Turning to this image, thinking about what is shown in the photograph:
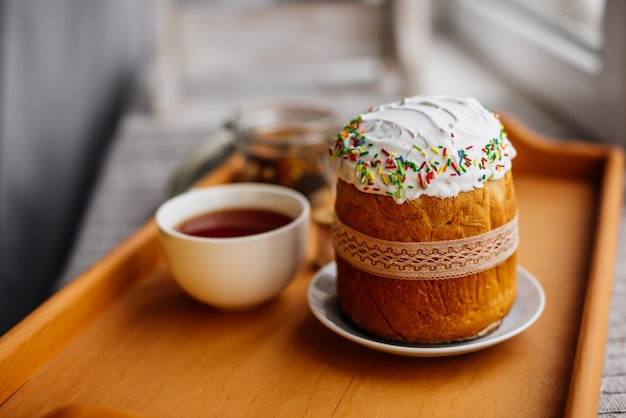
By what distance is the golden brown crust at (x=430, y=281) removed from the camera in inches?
21.8

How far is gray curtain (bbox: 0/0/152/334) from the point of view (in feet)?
3.60

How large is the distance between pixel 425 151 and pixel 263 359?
22 cm

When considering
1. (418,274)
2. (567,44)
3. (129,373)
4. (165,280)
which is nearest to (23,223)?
(165,280)

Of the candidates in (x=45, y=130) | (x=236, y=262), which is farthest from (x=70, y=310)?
(x=45, y=130)

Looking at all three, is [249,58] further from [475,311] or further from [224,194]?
[475,311]

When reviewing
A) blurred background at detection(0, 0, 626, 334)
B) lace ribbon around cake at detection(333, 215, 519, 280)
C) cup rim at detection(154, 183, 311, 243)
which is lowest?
blurred background at detection(0, 0, 626, 334)

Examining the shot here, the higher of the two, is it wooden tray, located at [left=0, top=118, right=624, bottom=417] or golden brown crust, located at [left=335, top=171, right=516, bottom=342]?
golden brown crust, located at [left=335, top=171, right=516, bottom=342]

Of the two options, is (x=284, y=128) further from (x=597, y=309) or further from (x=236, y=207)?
(x=597, y=309)

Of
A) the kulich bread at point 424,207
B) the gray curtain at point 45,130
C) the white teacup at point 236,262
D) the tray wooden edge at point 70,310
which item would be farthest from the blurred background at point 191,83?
the kulich bread at point 424,207

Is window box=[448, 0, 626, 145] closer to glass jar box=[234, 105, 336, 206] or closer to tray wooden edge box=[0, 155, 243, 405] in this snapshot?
glass jar box=[234, 105, 336, 206]

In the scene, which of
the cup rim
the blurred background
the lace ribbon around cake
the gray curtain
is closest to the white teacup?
the cup rim

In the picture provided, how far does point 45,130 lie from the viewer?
1.27m

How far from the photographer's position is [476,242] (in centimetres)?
56

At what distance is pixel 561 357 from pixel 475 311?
83 mm
